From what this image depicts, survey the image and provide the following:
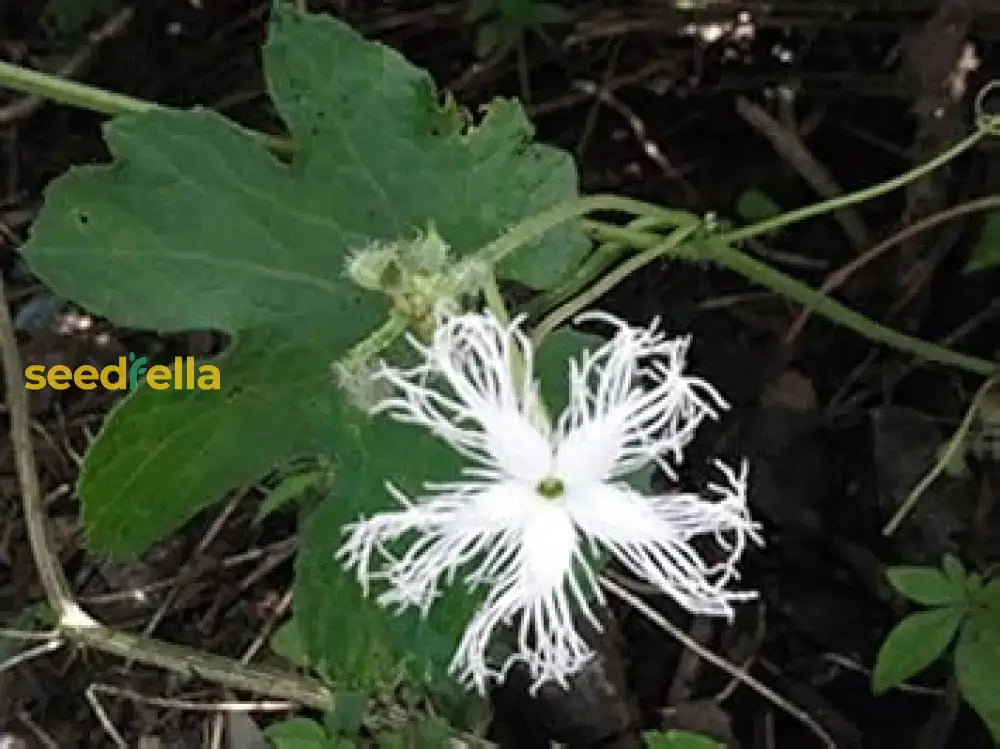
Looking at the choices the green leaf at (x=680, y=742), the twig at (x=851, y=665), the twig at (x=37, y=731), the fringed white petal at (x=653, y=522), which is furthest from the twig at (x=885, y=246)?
the twig at (x=37, y=731)

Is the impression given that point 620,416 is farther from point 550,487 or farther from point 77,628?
point 77,628

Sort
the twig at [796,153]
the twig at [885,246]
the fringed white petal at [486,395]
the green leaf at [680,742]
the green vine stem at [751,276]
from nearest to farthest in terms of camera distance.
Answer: the fringed white petal at [486,395]
the green vine stem at [751,276]
the green leaf at [680,742]
the twig at [885,246]
the twig at [796,153]

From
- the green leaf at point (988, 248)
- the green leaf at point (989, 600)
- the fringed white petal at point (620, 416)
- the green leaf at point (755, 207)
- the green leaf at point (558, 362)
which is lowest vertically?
the green leaf at point (989, 600)

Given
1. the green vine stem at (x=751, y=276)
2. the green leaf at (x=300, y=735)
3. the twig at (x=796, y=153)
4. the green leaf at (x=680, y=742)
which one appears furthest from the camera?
the twig at (x=796, y=153)

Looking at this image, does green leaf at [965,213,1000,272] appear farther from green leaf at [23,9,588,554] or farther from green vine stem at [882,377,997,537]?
green leaf at [23,9,588,554]

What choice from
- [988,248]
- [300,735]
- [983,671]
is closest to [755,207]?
[988,248]

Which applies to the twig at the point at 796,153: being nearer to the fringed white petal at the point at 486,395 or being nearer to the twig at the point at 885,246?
the twig at the point at 885,246

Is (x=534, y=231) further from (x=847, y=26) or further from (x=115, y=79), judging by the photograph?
(x=115, y=79)
